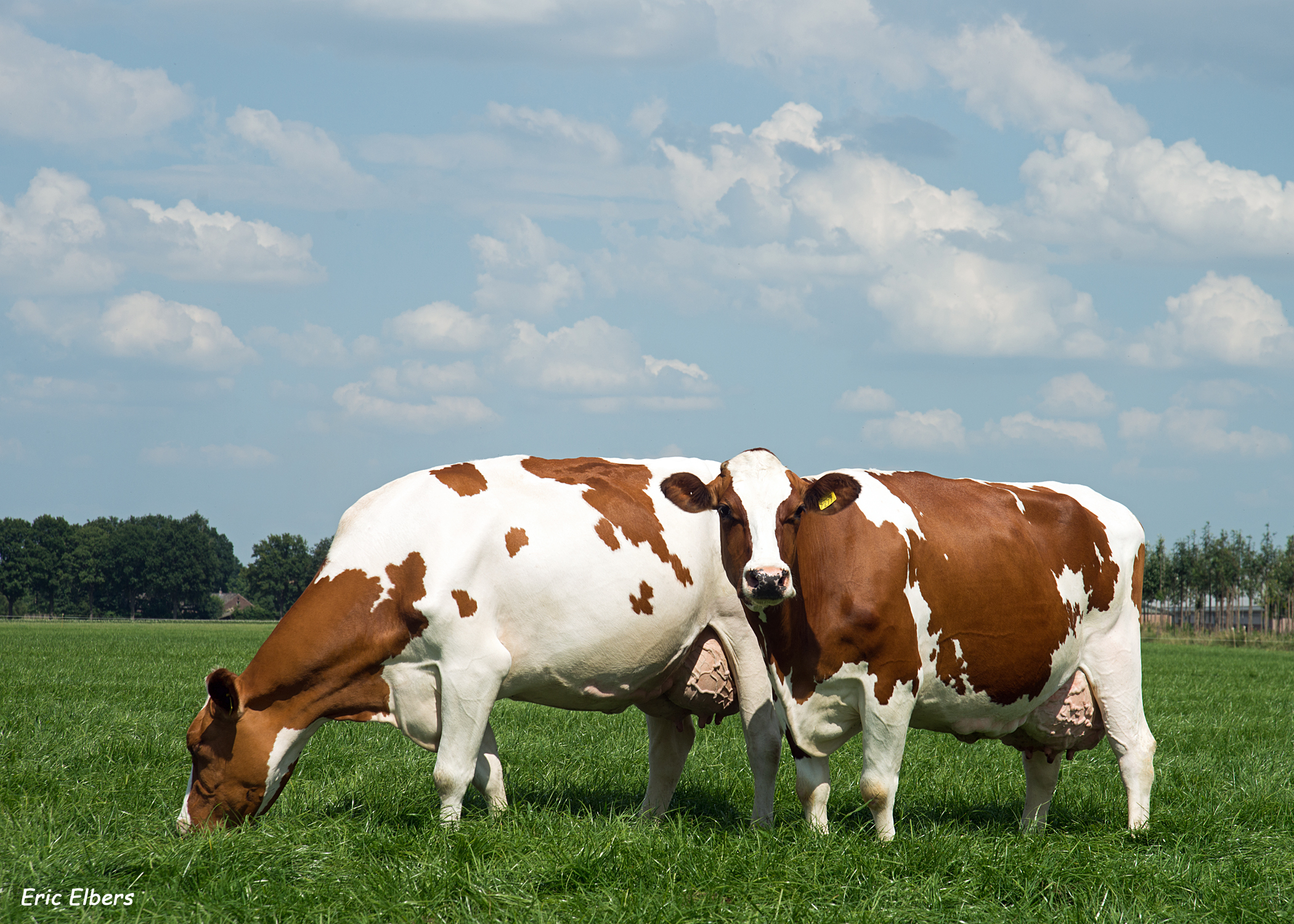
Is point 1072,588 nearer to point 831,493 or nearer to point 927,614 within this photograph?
point 927,614

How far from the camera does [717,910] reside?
528 cm

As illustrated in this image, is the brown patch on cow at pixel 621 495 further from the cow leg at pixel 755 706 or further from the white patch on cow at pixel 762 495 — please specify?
the white patch on cow at pixel 762 495

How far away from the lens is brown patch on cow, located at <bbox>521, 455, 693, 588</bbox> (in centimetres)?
741

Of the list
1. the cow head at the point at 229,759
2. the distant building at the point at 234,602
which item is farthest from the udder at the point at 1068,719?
the distant building at the point at 234,602

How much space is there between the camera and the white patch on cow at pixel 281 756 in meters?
6.75

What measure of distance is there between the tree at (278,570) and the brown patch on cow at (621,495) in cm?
13482

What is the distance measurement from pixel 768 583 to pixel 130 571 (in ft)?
478

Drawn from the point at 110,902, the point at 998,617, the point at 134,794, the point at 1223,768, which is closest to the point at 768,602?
the point at 998,617

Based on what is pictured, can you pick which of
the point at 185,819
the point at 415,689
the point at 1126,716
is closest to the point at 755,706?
the point at 415,689

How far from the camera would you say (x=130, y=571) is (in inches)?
5310

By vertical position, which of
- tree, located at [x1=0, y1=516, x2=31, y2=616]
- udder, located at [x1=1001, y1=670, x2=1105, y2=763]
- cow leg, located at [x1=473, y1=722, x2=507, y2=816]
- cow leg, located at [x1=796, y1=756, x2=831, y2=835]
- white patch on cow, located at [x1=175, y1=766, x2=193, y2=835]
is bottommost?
tree, located at [x1=0, y1=516, x2=31, y2=616]

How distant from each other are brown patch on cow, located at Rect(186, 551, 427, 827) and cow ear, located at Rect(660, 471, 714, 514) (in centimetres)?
166

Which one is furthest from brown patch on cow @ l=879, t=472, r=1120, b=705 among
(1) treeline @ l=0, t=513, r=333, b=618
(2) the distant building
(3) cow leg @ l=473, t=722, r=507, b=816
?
(2) the distant building

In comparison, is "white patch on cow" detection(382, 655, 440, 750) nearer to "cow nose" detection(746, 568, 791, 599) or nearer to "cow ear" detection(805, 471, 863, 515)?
"cow nose" detection(746, 568, 791, 599)
